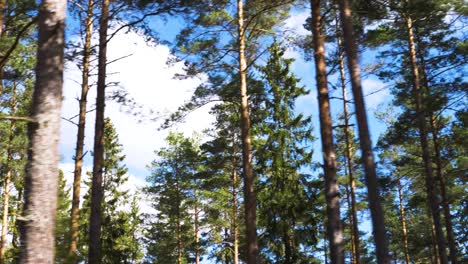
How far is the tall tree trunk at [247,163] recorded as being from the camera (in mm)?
13344

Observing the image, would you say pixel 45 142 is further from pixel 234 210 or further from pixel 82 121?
pixel 234 210

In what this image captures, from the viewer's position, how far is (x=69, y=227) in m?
5.39

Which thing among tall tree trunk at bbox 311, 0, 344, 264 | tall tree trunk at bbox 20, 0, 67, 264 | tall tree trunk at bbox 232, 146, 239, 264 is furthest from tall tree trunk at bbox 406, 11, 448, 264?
tall tree trunk at bbox 20, 0, 67, 264

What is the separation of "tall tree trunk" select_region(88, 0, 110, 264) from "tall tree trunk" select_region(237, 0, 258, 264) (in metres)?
4.57

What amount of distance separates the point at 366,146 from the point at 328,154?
114cm

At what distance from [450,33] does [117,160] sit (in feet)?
80.2

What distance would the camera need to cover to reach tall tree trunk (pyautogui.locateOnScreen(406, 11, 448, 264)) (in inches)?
603

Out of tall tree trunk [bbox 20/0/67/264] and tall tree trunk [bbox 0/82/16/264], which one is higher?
tall tree trunk [bbox 0/82/16/264]

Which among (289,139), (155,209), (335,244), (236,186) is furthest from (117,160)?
(335,244)

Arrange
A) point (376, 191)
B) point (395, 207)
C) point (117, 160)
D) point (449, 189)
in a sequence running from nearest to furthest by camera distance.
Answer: point (376, 191) < point (449, 189) < point (117, 160) < point (395, 207)

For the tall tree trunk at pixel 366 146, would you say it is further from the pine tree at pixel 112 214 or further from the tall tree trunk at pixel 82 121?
the pine tree at pixel 112 214

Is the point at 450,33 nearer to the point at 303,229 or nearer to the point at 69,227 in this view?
the point at 303,229

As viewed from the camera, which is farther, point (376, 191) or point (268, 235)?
point (268, 235)

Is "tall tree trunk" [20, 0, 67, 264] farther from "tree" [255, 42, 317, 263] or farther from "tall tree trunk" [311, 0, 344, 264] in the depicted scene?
"tree" [255, 42, 317, 263]
